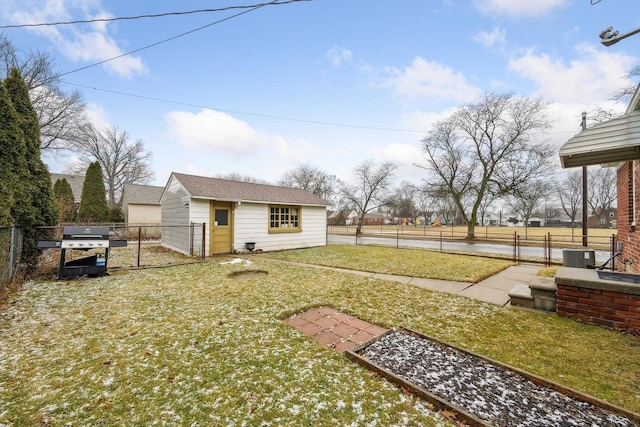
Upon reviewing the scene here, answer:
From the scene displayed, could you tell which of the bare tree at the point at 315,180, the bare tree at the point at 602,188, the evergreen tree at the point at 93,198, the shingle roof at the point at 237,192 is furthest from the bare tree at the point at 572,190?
the evergreen tree at the point at 93,198

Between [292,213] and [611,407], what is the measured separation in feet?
39.3

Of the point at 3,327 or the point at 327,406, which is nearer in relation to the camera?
the point at 327,406

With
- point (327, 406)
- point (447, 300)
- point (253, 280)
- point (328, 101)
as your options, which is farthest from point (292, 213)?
point (327, 406)

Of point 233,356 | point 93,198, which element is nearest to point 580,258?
point 233,356

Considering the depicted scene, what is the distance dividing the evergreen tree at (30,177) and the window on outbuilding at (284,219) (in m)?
7.42

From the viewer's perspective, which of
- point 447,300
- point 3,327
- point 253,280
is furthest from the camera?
point 253,280

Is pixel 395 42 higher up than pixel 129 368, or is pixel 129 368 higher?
pixel 395 42

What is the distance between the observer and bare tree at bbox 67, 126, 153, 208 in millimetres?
29109

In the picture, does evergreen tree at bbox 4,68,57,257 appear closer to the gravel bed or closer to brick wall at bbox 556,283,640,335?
the gravel bed

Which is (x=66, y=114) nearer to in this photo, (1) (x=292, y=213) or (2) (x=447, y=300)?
(1) (x=292, y=213)

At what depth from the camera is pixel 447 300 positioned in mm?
4957

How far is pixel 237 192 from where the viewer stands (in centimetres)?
1162

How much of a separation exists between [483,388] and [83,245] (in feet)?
25.4

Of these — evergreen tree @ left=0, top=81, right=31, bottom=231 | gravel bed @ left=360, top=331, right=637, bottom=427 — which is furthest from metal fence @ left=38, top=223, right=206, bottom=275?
gravel bed @ left=360, top=331, right=637, bottom=427
